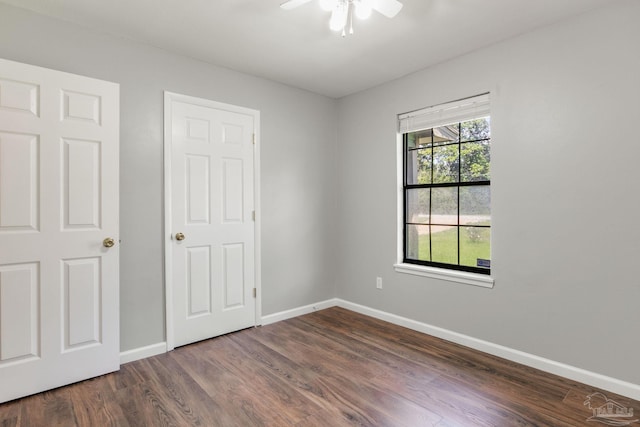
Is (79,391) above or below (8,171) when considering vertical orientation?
below

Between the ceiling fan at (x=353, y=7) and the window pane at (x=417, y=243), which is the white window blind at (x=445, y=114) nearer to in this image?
the window pane at (x=417, y=243)

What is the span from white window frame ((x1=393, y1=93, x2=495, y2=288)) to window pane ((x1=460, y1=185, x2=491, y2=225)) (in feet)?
1.53

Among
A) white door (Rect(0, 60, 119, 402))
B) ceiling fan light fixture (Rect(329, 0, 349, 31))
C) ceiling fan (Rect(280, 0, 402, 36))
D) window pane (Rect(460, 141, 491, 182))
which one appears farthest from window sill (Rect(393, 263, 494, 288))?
white door (Rect(0, 60, 119, 402))

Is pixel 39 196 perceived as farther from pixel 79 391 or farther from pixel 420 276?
pixel 420 276

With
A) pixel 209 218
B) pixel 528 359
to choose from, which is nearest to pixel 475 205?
pixel 528 359

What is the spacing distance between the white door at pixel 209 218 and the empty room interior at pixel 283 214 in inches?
0.7

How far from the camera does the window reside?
2930 mm

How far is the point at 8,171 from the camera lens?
210 cm

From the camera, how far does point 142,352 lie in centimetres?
269

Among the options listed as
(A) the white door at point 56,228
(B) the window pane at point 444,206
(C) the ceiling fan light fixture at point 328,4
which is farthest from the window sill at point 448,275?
(A) the white door at point 56,228

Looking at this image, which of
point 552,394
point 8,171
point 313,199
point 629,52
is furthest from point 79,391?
point 629,52

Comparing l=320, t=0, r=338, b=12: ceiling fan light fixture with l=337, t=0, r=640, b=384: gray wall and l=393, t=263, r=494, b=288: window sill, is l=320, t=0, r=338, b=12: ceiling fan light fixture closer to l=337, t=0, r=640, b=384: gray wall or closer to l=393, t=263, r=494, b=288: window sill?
l=337, t=0, r=640, b=384: gray wall

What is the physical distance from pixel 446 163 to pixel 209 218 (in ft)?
7.41

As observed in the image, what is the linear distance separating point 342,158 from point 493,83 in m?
1.81
